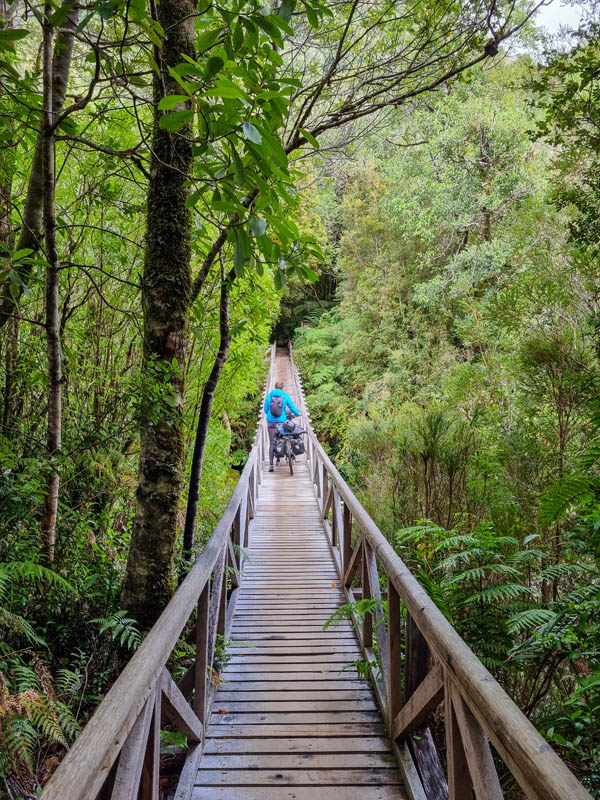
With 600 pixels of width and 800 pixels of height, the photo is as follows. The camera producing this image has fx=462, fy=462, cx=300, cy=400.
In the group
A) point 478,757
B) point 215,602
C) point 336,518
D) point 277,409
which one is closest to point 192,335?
point 215,602

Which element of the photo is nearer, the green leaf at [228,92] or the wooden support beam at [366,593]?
the green leaf at [228,92]

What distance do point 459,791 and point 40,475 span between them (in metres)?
1.89

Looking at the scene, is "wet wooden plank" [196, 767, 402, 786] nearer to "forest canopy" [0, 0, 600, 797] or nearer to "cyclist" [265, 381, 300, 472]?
"forest canopy" [0, 0, 600, 797]

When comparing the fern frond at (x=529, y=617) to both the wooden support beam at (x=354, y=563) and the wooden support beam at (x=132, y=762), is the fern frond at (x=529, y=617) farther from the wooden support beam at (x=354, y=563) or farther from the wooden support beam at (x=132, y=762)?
the wooden support beam at (x=132, y=762)

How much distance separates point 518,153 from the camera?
10773 millimetres

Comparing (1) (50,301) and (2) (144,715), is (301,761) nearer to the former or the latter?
(2) (144,715)

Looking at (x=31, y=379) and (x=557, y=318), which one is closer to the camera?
(x=31, y=379)

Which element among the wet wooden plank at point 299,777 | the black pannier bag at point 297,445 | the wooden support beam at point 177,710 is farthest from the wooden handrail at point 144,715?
the black pannier bag at point 297,445

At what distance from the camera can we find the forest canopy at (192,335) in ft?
5.25

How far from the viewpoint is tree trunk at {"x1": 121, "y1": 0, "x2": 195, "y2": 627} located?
2.23 meters

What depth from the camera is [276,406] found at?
9453mm

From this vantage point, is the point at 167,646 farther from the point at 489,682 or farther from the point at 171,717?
the point at 489,682

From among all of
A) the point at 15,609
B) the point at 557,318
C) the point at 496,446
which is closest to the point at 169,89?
the point at 15,609

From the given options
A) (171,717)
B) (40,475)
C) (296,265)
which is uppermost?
(296,265)
